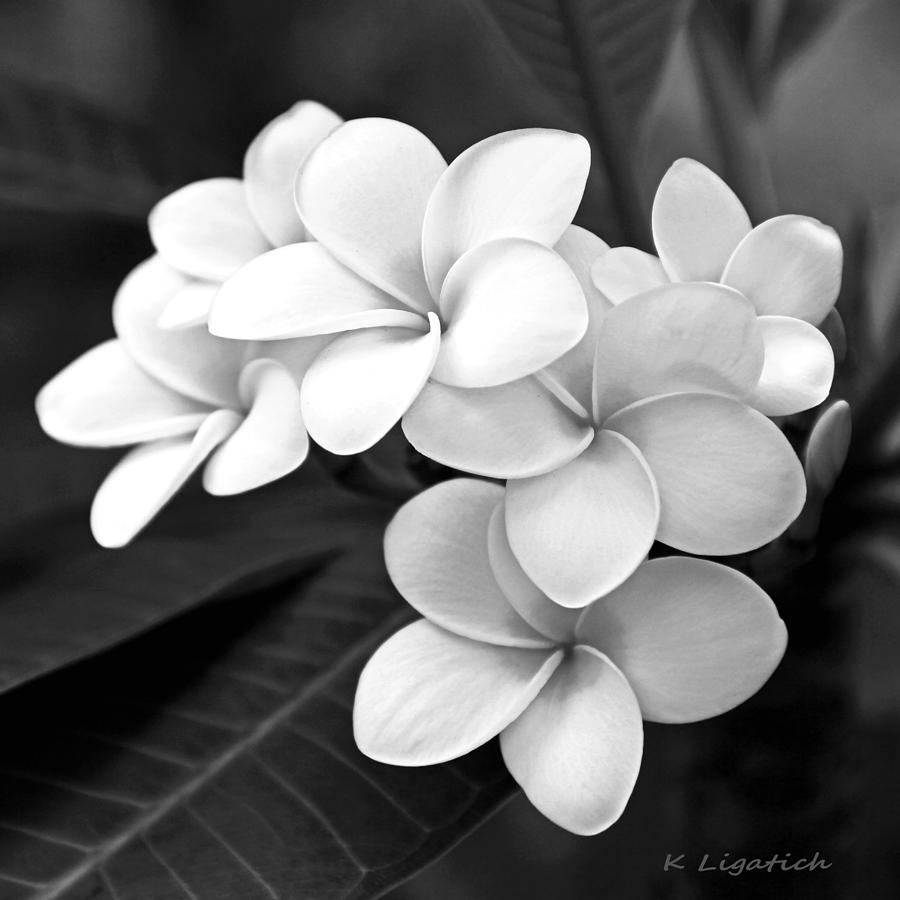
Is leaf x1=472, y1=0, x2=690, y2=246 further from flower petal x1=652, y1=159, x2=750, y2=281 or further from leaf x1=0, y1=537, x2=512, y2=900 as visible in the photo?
leaf x1=0, y1=537, x2=512, y2=900

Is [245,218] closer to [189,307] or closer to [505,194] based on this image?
[189,307]

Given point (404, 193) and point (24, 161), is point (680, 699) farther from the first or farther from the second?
point (24, 161)

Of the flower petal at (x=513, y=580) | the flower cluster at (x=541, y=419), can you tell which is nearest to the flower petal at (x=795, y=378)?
the flower cluster at (x=541, y=419)

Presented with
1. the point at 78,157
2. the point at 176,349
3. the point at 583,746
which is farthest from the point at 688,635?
the point at 78,157

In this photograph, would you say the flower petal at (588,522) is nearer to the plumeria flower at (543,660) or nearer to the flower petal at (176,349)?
the plumeria flower at (543,660)

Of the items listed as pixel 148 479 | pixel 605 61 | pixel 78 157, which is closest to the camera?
pixel 148 479

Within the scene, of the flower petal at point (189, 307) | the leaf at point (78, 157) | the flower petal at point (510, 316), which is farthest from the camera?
the leaf at point (78, 157)
